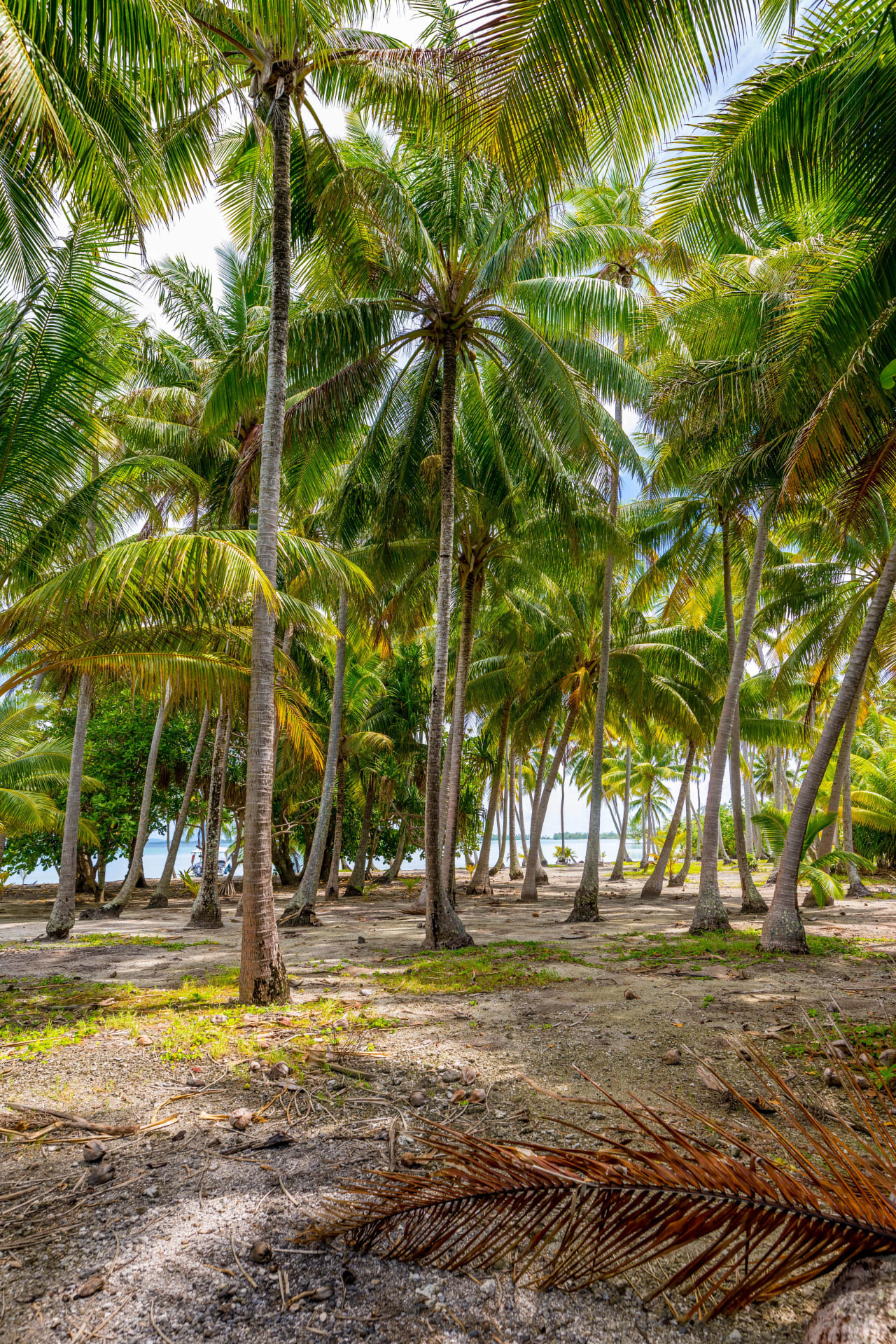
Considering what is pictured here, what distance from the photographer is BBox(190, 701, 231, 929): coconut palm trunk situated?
13.1m

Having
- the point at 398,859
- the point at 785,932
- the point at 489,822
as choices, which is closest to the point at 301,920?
the point at 489,822

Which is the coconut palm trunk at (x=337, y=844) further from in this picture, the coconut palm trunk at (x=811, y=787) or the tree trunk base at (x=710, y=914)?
the coconut palm trunk at (x=811, y=787)

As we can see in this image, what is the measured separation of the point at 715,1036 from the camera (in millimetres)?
5246

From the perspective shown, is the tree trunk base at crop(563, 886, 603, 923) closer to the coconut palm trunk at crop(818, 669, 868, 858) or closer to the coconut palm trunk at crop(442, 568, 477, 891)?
the coconut palm trunk at crop(442, 568, 477, 891)

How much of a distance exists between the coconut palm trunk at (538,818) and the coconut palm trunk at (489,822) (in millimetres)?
1177

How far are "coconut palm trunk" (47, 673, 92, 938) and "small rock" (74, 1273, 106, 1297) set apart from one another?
414 inches

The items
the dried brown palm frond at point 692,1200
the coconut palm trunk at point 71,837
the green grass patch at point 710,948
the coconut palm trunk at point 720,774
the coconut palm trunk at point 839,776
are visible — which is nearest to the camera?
the dried brown palm frond at point 692,1200

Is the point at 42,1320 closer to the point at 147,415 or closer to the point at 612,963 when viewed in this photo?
the point at 612,963

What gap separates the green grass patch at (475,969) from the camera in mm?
7453

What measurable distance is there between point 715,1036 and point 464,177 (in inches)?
432

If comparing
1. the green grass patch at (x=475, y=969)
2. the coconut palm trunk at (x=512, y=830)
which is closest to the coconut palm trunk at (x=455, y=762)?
the green grass patch at (x=475, y=969)

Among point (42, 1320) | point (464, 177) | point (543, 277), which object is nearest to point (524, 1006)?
point (42, 1320)

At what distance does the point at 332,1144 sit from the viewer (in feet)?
11.9

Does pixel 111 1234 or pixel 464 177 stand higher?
pixel 464 177
